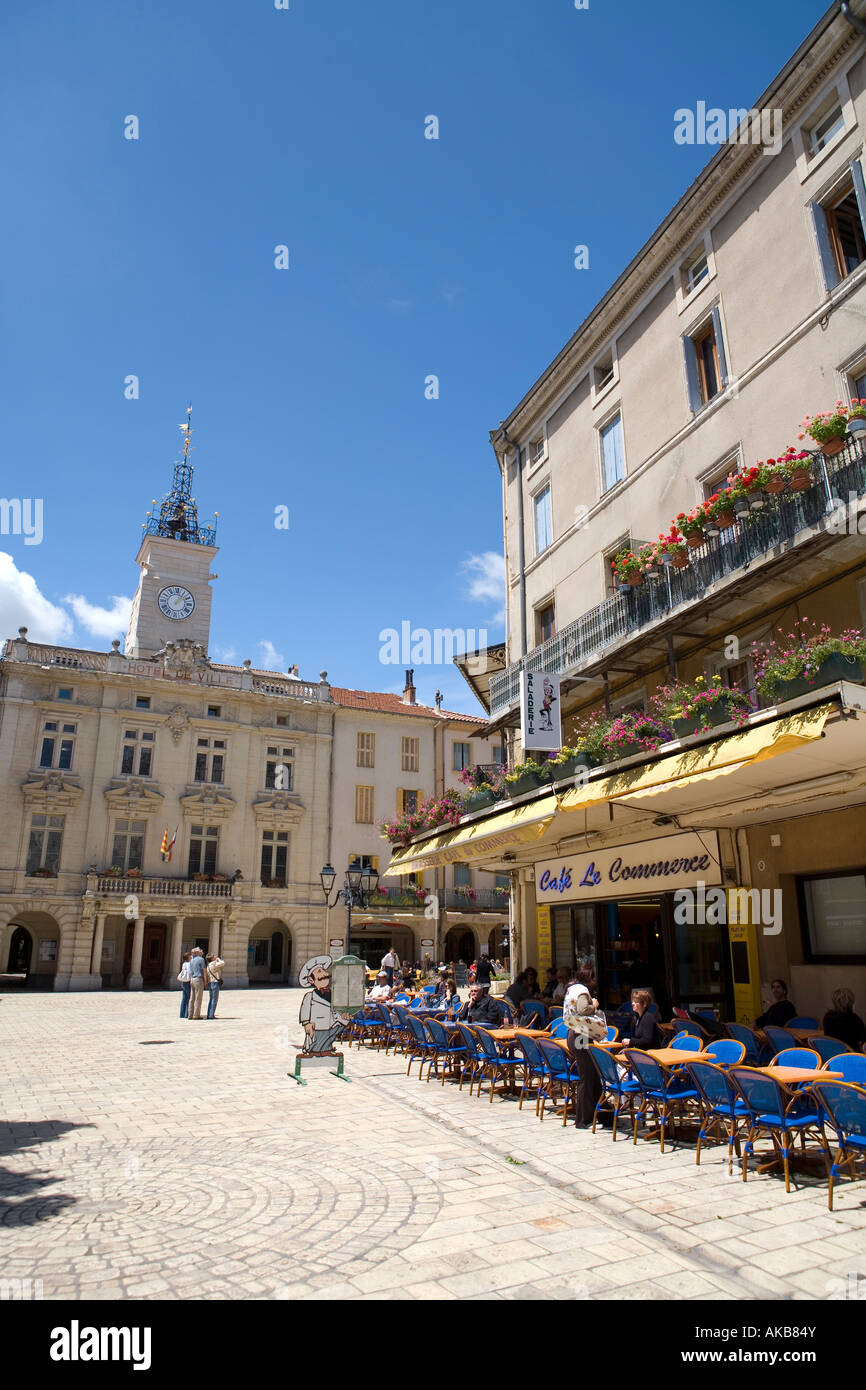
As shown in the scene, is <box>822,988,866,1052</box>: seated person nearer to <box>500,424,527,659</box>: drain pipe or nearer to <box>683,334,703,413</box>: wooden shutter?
<box>683,334,703,413</box>: wooden shutter

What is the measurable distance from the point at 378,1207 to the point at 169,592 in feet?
140

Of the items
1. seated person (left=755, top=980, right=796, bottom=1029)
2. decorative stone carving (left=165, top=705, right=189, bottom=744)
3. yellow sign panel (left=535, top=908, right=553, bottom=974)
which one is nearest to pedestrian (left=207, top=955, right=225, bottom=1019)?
yellow sign panel (left=535, top=908, right=553, bottom=974)

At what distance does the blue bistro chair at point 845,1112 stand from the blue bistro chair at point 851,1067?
54 cm

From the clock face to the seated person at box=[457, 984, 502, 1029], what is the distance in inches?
1451

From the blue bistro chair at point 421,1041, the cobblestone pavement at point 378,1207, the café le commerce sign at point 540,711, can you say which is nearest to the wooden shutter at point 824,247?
the café le commerce sign at point 540,711

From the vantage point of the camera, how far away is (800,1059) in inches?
270

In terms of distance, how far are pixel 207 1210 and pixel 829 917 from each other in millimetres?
8801

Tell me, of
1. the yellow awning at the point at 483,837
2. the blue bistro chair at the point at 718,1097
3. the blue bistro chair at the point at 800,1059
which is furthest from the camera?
the yellow awning at the point at 483,837

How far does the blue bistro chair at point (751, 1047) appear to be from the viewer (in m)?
8.49

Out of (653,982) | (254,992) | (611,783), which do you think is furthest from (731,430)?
(254,992)

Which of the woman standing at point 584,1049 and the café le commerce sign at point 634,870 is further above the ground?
the café le commerce sign at point 634,870

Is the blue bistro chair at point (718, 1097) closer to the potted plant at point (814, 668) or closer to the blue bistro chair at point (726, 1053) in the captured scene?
the blue bistro chair at point (726, 1053)

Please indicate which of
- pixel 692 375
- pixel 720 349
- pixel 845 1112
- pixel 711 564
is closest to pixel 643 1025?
pixel 845 1112

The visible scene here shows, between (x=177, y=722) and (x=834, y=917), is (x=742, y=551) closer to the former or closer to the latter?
(x=834, y=917)
